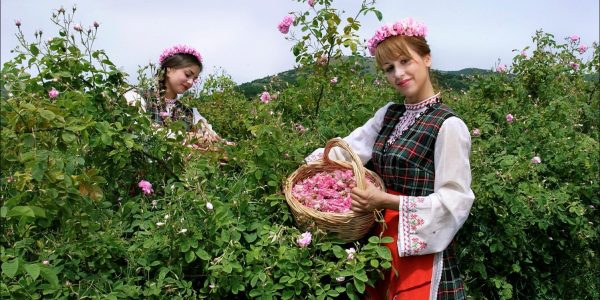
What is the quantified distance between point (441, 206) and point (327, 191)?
40 cm

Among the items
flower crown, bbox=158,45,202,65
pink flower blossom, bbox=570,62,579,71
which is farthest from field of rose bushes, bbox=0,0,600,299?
pink flower blossom, bbox=570,62,579,71

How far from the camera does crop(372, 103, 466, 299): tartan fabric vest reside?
2041 millimetres

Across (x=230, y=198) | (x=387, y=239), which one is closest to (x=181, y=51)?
(x=230, y=198)

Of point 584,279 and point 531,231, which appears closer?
point 531,231

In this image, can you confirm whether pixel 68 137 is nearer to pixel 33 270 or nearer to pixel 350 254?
pixel 33 270

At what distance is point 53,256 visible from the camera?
73.4 inches

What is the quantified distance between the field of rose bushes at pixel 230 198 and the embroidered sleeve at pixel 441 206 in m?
0.11

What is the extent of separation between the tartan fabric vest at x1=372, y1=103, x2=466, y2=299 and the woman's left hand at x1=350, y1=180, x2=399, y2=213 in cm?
13

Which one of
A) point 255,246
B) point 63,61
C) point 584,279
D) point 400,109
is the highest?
point 63,61

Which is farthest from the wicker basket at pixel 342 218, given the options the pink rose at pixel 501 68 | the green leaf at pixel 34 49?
the pink rose at pixel 501 68

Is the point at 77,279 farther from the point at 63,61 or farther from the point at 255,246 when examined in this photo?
the point at 63,61

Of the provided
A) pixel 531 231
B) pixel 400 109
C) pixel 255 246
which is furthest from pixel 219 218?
pixel 531 231

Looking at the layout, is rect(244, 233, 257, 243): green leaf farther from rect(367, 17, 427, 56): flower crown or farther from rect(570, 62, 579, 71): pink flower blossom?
rect(570, 62, 579, 71): pink flower blossom

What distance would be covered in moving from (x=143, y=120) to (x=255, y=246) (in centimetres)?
74
